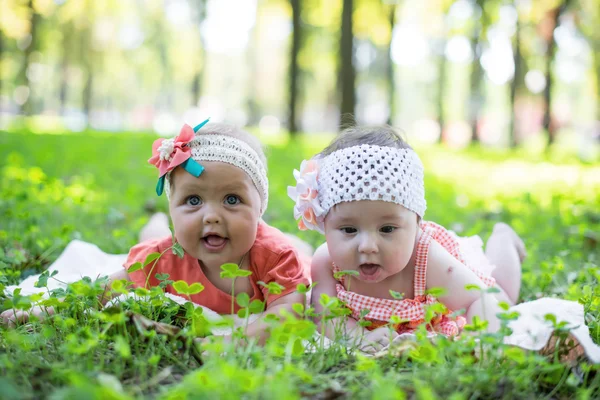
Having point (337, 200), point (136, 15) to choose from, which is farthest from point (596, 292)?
point (136, 15)

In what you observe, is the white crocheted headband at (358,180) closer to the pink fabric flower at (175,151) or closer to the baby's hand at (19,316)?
the pink fabric flower at (175,151)

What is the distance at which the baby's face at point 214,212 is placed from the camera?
278 centimetres

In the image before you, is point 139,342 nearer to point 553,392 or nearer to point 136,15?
point 553,392

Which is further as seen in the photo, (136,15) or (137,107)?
(137,107)

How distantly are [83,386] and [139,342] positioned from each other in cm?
82

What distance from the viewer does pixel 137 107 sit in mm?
63375

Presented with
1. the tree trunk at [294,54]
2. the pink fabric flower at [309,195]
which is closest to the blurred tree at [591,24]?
the tree trunk at [294,54]

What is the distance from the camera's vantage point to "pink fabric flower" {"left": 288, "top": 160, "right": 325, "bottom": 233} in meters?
2.81

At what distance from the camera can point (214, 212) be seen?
9.04 feet

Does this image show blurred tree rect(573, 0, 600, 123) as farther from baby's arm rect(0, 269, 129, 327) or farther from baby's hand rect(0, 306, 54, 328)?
baby's hand rect(0, 306, 54, 328)

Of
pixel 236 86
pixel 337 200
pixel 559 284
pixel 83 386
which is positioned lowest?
pixel 559 284

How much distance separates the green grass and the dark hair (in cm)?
102

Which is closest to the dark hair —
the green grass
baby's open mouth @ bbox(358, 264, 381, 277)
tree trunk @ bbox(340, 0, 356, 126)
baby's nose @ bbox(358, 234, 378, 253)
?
baby's nose @ bbox(358, 234, 378, 253)

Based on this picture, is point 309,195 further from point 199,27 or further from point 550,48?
point 199,27
